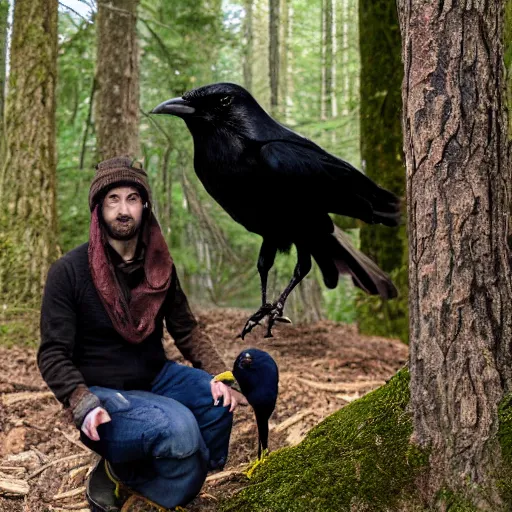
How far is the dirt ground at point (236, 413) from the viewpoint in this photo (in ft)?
11.4

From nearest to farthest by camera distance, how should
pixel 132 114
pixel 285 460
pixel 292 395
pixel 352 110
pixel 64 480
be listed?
pixel 285 460
pixel 64 480
pixel 292 395
pixel 132 114
pixel 352 110

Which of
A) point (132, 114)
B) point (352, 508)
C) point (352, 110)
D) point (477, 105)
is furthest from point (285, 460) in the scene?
point (352, 110)

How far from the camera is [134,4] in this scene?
6.60 metres

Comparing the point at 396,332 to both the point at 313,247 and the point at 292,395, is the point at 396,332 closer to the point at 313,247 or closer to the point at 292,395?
the point at 292,395

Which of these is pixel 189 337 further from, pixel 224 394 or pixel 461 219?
pixel 461 219

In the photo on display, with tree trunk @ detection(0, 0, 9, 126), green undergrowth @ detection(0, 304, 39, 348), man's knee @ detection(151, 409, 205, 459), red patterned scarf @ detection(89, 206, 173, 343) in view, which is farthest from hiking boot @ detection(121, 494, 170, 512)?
tree trunk @ detection(0, 0, 9, 126)

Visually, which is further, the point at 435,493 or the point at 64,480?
the point at 64,480

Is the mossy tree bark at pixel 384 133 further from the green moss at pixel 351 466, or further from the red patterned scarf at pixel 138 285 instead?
the red patterned scarf at pixel 138 285

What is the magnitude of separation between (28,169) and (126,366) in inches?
129

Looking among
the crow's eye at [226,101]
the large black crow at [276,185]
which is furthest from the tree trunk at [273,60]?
the crow's eye at [226,101]

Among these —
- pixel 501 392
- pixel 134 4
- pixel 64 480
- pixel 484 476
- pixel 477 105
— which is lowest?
pixel 64 480

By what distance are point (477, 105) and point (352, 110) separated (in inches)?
238

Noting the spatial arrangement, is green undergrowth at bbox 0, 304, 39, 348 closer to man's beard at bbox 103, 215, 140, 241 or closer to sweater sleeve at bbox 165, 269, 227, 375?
sweater sleeve at bbox 165, 269, 227, 375

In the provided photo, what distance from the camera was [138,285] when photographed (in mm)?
3078
